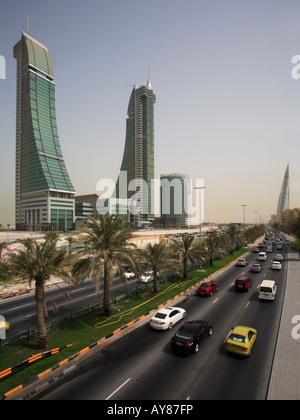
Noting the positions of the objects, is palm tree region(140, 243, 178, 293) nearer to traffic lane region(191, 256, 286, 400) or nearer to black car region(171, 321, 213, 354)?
traffic lane region(191, 256, 286, 400)

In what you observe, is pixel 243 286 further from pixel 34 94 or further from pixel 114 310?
pixel 34 94

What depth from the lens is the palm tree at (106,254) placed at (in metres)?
18.0

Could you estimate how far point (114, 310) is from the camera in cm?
2023

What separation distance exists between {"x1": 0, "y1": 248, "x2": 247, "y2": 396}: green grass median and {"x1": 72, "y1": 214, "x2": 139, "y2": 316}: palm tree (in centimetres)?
156

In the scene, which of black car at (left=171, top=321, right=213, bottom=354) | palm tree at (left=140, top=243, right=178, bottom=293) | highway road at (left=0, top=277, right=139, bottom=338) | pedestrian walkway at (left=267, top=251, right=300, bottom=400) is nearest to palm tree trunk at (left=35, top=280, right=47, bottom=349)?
highway road at (left=0, top=277, right=139, bottom=338)

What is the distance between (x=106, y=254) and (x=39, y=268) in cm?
524

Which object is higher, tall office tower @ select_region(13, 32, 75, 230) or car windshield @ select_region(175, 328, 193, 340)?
tall office tower @ select_region(13, 32, 75, 230)

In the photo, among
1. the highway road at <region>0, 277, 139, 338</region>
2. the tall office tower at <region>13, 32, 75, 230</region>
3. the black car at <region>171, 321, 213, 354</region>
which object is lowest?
the highway road at <region>0, 277, 139, 338</region>

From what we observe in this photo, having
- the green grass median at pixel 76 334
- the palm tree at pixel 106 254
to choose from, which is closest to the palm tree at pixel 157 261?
the green grass median at pixel 76 334

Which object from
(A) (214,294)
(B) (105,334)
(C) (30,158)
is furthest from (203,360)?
(C) (30,158)

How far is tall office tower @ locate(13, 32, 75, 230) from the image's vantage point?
135125 mm

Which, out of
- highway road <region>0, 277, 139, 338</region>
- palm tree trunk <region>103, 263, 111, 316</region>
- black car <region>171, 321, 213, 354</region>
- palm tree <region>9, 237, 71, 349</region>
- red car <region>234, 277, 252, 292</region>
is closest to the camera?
black car <region>171, 321, 213, 354</region>

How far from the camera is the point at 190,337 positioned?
530 inches
